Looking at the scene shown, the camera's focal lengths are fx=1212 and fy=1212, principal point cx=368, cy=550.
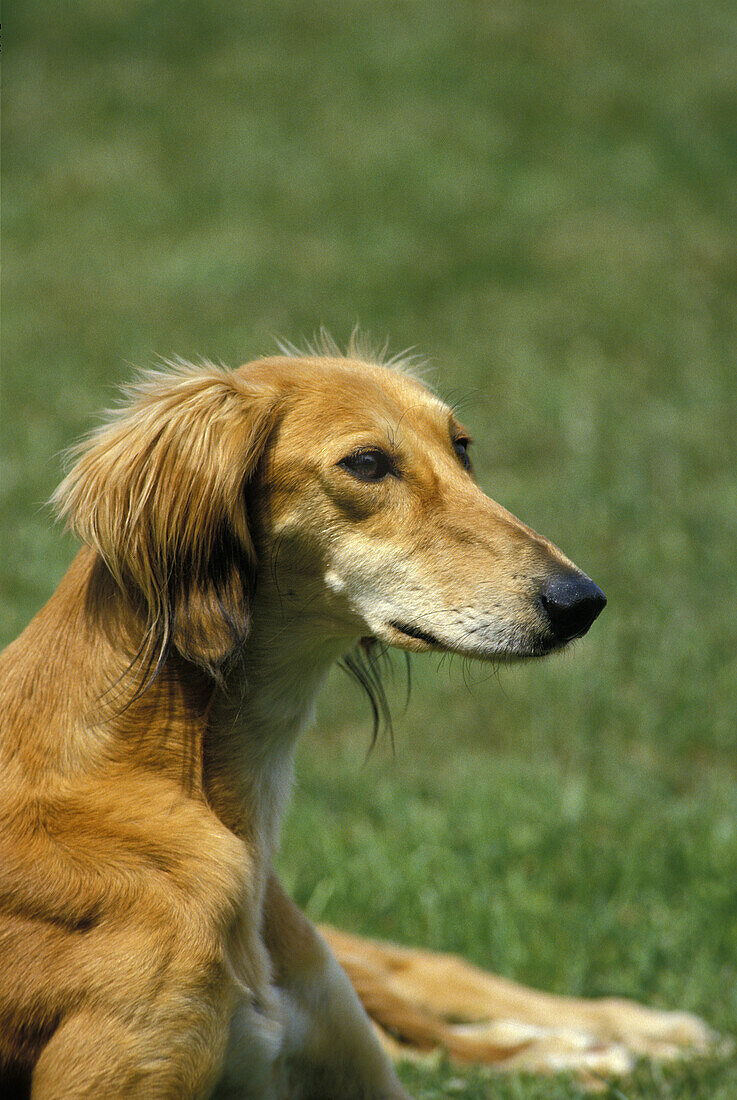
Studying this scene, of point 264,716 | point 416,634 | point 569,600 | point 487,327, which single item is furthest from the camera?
point 487,327

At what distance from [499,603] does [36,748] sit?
46.3 inches

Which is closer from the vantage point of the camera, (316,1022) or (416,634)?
(416,634)

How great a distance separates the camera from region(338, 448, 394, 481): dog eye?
313 centimetres

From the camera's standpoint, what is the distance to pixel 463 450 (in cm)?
355

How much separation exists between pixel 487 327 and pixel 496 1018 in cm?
766

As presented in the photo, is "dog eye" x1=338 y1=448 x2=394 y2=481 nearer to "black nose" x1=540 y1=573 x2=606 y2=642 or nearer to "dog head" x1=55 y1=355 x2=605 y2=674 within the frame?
"dog head" x1=55 y1=355 x2=605 y2=674

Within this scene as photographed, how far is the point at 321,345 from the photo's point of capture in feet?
13.4

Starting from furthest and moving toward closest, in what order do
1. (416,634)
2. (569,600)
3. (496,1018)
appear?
(496,1018)
(416,634)
(569,600)

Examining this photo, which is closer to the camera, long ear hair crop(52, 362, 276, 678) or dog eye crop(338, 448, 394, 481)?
long ear hair crop(52, 362, 276, 678)

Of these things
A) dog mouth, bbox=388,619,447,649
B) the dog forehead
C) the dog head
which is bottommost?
dog mouth, bbox=388,619,447,649

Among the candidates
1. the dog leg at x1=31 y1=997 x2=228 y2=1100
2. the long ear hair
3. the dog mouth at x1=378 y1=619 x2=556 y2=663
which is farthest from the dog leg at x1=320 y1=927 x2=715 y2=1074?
the long ear hair

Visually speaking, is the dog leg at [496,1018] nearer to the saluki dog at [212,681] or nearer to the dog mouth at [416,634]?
the saluki dog at [212,681]

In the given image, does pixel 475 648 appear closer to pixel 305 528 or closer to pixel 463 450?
pixel 305 528

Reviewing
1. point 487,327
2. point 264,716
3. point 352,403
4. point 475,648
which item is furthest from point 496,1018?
point 487,327
